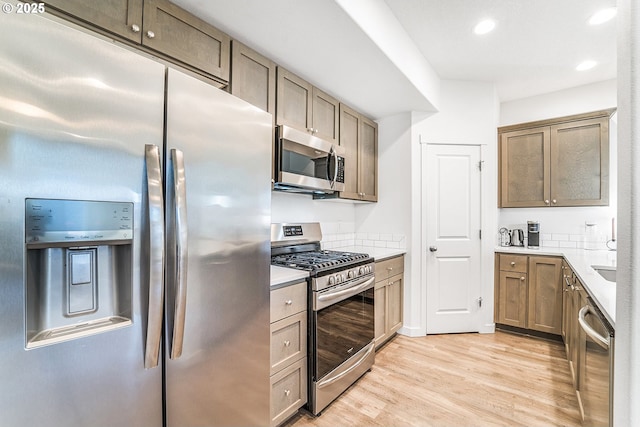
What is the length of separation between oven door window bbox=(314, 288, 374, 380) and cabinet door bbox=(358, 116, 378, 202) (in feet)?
3.90

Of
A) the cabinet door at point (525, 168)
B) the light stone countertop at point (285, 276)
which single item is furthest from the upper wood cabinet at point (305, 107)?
the cabinet door at point (525, 168)


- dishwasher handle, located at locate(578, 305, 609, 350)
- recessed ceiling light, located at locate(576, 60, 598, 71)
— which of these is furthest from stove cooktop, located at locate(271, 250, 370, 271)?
recessed ceiling light, located at locate(576, 60, 598, 71)

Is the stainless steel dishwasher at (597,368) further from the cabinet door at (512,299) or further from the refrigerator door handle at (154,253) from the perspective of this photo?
the refrigerator door handle at (154,253)

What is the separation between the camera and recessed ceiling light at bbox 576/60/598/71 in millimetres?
2835

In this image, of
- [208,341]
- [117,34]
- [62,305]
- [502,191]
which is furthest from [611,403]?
[502,191]

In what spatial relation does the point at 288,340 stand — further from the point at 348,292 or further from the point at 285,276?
the point at 348,292

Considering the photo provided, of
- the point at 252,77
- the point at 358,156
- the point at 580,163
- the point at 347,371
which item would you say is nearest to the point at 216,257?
the point at 252,77

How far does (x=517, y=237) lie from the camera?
11.5ft

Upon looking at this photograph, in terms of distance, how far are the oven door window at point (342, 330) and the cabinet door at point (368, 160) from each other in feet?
3.90

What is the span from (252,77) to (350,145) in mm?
1297

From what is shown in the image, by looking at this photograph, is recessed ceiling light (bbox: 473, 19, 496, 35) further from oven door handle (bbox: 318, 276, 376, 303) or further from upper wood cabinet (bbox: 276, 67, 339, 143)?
oven door handle (bbox: 318, 276, 376, 303)

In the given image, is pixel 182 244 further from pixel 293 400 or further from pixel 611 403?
pixel 611 403

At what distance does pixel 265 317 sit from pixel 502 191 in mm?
3304

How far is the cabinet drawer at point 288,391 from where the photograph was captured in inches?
63.1
